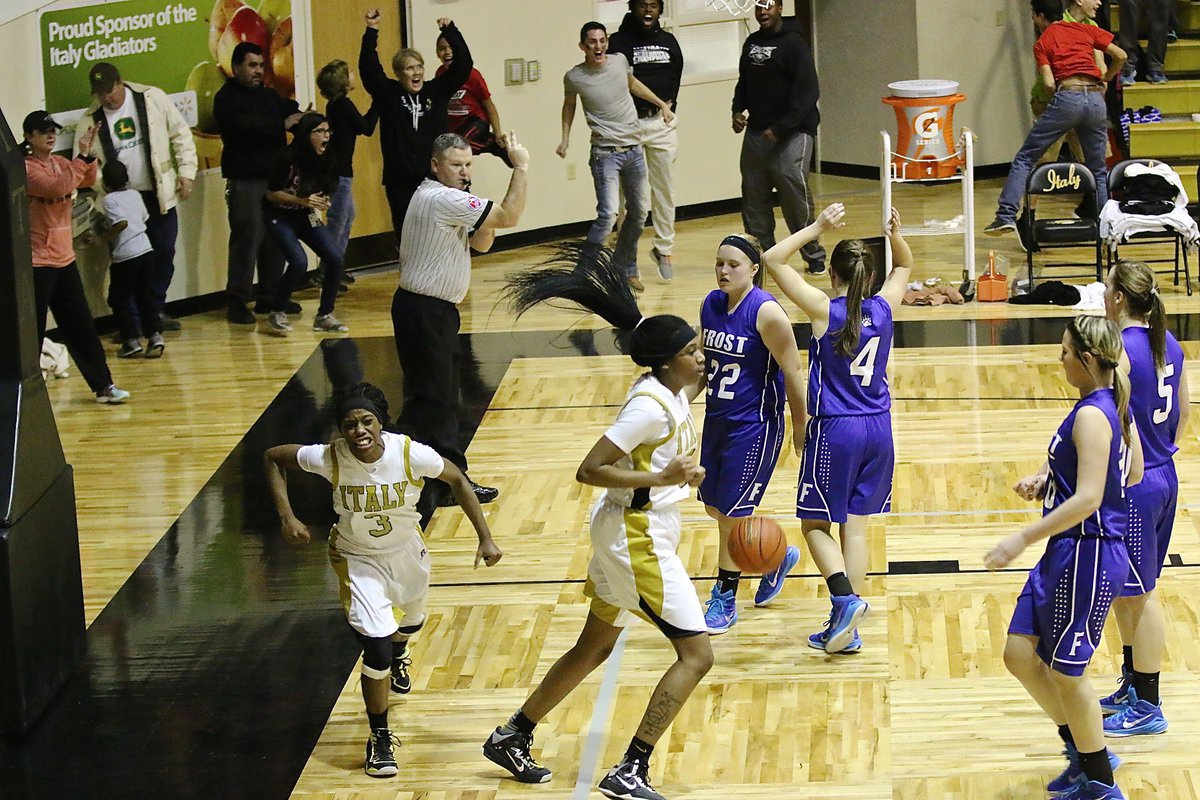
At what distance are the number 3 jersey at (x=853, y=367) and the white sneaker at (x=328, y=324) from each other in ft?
→ 20.8

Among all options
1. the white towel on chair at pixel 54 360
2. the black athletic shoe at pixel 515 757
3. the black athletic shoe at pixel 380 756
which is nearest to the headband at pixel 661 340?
the black athletic shoe at pixel 515 757

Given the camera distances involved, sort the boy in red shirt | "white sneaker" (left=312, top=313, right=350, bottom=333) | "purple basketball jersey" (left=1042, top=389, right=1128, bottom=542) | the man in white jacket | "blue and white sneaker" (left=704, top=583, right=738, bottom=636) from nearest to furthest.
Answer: "purple basketball jersey" (left=1042, top=389, right=1128, bottom=542), "blue and white sneaker" (left=704, top=583, right=738, bottom=636), the man in white jacket, "white sneaker" (left=312, top=313, right=350, bottom=333), the boy in red shirt

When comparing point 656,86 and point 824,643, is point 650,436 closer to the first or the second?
point 824,643

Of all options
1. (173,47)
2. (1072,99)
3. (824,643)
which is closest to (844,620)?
(824,643)

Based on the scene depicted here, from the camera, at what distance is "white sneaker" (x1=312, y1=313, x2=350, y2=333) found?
11.3 meters

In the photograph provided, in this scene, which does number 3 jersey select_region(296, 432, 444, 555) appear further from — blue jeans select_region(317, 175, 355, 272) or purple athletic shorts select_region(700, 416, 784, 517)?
blue jeans select_region(317, 175, 355, 272)

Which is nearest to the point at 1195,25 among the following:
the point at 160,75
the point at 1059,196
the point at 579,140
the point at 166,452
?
the point at 1059,196

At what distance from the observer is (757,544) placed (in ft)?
17.0

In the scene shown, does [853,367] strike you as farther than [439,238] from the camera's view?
No

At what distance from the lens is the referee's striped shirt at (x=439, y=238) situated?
6.80m

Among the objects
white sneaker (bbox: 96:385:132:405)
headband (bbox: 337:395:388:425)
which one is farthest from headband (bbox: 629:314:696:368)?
white sneaker (bbox: 96:385:132:405)

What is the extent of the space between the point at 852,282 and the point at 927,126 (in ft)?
22.4

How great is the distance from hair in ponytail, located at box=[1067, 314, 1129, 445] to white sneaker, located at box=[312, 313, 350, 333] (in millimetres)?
7712

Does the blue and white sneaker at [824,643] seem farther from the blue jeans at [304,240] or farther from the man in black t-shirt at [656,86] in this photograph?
the man in black t-shirt at [656,86]
